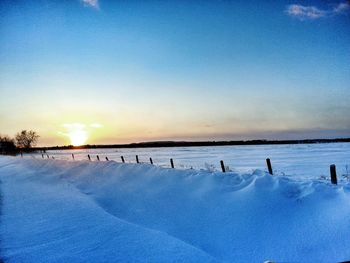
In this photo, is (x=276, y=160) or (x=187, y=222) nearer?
(x=187, y=222)

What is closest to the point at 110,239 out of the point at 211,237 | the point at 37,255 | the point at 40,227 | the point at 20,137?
the point at 37,255

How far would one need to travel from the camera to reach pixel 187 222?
266 inches

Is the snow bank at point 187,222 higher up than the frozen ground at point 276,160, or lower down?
higher up

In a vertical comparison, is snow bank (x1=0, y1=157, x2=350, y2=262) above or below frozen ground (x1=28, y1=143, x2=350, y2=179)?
above

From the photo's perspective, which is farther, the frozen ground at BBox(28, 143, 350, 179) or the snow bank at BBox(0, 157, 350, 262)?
the frozen ground at BBox(28, 143, 350, 179)

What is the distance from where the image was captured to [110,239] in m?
4.84

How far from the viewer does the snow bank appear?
4531mm

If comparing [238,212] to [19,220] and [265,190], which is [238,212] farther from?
[19,220]

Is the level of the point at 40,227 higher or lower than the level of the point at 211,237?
higher

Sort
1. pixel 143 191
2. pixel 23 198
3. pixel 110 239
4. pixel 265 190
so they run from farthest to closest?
pixel 143 191 → pixel 23 198 → pixel 265 190 → pixel 110 239

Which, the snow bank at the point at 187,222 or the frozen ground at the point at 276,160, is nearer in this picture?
the snow bank at the point at 187,222

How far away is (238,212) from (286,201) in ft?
4.05

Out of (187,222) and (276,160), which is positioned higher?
(187,222)

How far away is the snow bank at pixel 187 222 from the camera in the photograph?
4531 mm
